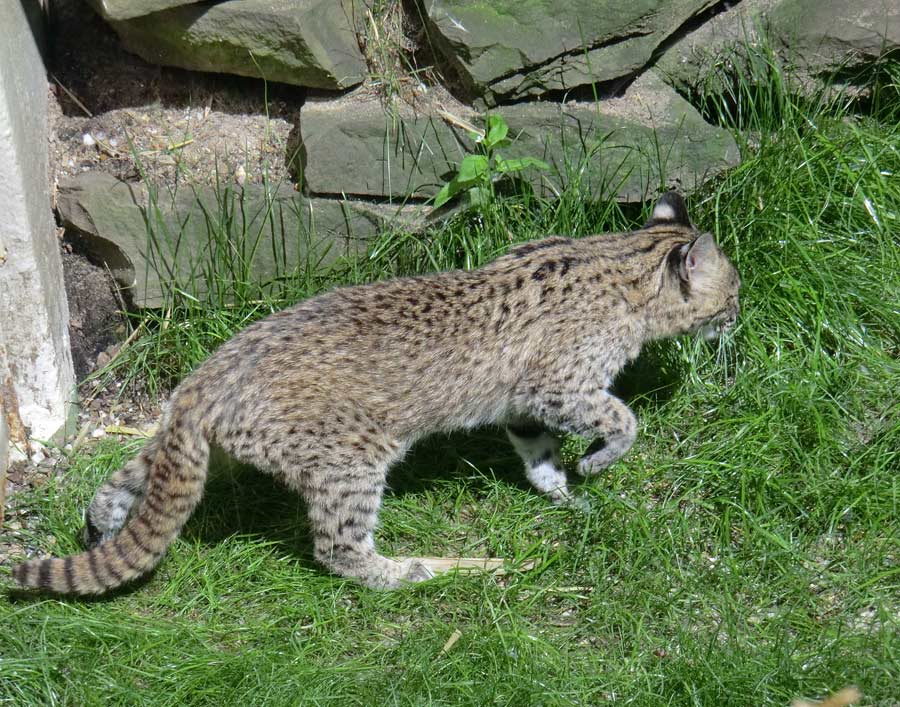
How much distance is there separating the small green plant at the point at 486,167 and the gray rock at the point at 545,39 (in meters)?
0.25

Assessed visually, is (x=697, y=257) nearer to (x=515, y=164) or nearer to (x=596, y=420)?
(x=596, y=420)

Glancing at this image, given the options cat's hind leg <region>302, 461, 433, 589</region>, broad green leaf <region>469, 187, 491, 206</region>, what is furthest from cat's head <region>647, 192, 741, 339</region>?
cat's hind leg <region>302, 461, 433, 589</region>

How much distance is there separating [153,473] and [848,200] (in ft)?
11.7

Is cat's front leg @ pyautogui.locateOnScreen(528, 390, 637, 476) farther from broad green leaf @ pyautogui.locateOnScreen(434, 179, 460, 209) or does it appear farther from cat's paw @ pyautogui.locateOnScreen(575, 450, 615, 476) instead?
broad green leaf @ pyautogui.locateOnScreen(434, 179, 460, 209)

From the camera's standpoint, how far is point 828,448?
501 cm

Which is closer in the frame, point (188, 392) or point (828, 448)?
point (188, 392)

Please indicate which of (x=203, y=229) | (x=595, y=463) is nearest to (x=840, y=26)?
(x=595, y=463)

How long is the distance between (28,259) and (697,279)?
3031 millimetres

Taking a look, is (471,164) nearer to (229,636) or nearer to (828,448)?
(828,448)

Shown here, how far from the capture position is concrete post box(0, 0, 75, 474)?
4.91 metres

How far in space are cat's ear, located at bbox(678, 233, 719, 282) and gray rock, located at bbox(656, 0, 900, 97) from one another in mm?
1146

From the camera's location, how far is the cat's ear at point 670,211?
5.28 m

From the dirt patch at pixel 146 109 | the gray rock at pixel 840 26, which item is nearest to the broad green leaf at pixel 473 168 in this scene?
the dirt patch at pixel 146 109

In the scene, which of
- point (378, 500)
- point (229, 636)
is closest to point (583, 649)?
point (378, 500)
